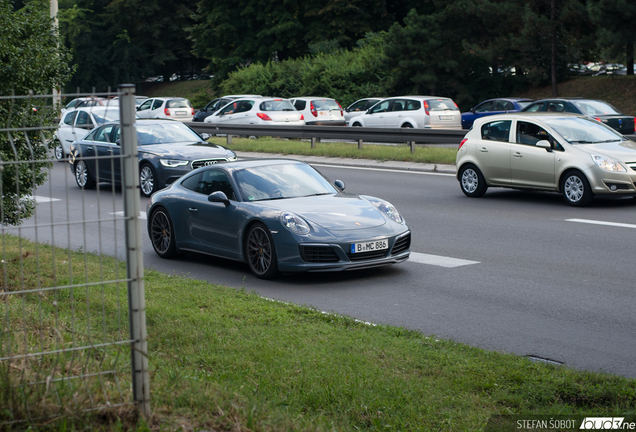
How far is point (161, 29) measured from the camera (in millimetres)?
71625

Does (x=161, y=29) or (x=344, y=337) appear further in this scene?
(x=161, y=29)

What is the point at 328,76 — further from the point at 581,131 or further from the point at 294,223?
the point at 294,223

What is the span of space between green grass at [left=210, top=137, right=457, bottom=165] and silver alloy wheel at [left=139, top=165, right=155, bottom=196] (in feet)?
25.1

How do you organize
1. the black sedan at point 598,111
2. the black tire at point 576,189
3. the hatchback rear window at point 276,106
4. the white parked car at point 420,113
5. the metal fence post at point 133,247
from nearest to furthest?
the metal fence post at point 133,247
the black tire at point 576,189
the black sedan at point 598,111
the white parked car at point 420,113
the hatchback rear window at point 276,106

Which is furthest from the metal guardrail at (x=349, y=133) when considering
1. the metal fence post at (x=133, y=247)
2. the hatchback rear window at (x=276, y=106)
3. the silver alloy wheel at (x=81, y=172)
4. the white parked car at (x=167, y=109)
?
the metal fence post at (x=133, y=247)

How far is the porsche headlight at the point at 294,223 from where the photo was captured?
892 centimetres

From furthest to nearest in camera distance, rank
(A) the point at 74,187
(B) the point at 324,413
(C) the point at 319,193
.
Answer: (A) the point at 74,187, (C) the point at 319,193, (B) the point at 324,413

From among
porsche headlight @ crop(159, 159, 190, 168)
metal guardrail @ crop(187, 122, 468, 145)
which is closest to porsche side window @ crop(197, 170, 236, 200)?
porsche headlight @ crop(159, 159, 190, 168)

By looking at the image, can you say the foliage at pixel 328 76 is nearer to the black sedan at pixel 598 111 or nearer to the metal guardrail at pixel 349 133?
the metal guardrail at pixel 349 133

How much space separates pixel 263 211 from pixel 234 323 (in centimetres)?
282

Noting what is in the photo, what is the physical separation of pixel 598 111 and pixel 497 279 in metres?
16.8

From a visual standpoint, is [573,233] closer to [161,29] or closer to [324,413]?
[324,413]

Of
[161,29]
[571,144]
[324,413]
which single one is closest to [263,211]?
[324,413]

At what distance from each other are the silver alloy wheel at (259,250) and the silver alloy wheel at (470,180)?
7285mm
